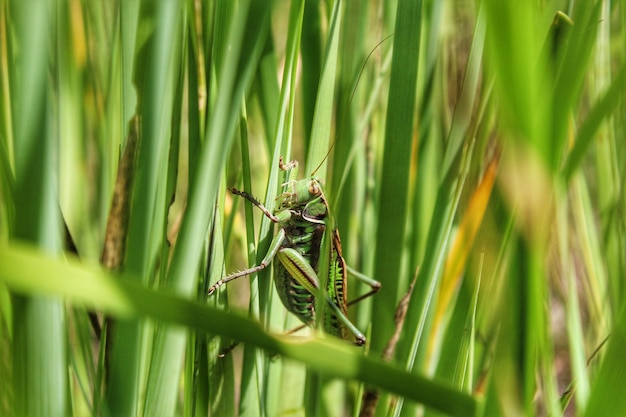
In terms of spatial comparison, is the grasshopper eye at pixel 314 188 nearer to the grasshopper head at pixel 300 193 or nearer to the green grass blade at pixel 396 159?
the grasshopper head at pixel 300 193

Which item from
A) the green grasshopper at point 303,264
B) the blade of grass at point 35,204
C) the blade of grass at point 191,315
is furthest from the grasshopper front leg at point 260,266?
the blade of grass at point 191,315

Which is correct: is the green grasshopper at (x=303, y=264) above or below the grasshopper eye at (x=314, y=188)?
below

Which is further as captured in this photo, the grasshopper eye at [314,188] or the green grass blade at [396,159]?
the grasshopper eye at [314,188]

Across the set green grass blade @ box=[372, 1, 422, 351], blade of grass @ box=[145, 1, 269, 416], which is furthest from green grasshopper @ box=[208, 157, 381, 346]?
blade of grass @ box=[145, 1, 269, 416]

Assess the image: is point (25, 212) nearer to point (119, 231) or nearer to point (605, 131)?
point (119, 231)

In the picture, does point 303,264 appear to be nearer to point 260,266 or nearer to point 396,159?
point 260,266

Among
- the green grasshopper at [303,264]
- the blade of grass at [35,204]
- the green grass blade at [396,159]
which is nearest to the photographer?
the blade of grass at [35,204]

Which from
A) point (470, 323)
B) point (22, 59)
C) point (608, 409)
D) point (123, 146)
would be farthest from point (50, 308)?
point (470, 323)
